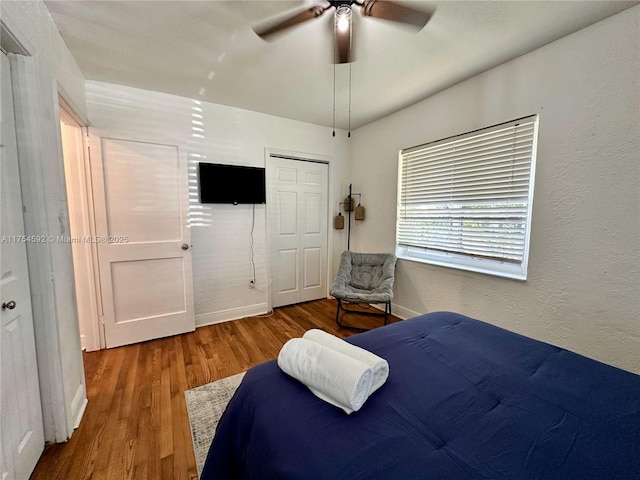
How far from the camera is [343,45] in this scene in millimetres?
1598

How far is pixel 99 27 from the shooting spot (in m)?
1.71

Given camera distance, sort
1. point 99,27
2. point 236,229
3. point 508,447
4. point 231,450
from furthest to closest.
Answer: point 236,229 → point 99,27 → point 231,450 → point 508,447

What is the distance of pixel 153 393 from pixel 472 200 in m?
3.06

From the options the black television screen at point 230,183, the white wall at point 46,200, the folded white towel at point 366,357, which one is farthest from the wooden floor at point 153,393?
the black television screen at point 230,183

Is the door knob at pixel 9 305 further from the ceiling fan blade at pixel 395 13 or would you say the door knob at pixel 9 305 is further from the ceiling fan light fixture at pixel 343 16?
the ceiling fan blade at pixel 395 13

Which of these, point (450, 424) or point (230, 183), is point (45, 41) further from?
point (450, 424)

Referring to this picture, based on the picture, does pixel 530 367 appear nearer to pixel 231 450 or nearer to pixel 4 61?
pixel 231 450

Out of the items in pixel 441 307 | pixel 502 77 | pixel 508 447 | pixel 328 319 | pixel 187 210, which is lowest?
pixel 328 319

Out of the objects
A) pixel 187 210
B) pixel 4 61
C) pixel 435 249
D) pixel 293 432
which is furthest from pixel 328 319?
pixel 4 61

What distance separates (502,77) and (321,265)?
2.84m

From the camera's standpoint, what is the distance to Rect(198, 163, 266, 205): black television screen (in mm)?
2832

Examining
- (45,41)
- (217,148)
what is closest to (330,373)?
(45,41)

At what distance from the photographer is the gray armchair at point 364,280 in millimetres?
2842

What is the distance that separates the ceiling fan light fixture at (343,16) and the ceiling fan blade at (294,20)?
0.12m
